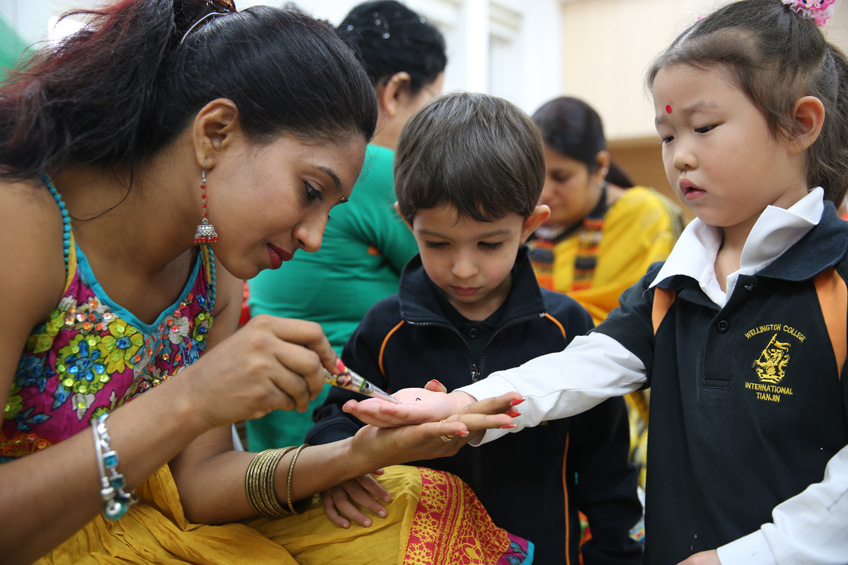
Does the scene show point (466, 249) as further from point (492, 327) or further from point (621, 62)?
point (621, 62)

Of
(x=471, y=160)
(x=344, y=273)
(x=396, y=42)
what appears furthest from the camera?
(x=396, y=42)

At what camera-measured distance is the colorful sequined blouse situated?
0.97 metres

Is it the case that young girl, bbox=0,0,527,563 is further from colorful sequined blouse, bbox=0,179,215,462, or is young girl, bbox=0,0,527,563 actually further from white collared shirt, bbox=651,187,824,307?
white collared shirt, bbox=651,187,824,307

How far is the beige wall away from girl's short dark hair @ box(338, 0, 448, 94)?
2.88 m

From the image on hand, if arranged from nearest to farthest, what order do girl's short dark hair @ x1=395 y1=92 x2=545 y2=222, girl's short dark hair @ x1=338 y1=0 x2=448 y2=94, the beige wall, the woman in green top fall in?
girl's short dark hair @ x1=395 y1=92 x2=545 y2=222, the woman in green top, girl's short dark hair @ x1=338 y1=0 x2=448 y2=94, the beige wall

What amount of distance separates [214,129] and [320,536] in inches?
24.0

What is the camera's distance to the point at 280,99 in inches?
39.4

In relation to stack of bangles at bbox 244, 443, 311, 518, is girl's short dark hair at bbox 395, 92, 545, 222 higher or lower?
Result: higher

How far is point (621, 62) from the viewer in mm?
4723

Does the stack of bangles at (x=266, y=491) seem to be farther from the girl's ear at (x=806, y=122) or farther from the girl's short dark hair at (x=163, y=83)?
the girl's ear at (x=806, y=122)

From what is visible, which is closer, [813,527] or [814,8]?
[813,527]

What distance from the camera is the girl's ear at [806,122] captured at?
0.99m

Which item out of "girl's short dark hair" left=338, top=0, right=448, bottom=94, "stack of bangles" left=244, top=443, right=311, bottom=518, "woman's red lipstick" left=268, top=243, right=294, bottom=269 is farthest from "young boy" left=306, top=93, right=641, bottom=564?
"girl's short dark hair" left=338, top=0, right=448, bottom=94

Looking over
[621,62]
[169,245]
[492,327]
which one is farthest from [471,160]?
[621,62]
